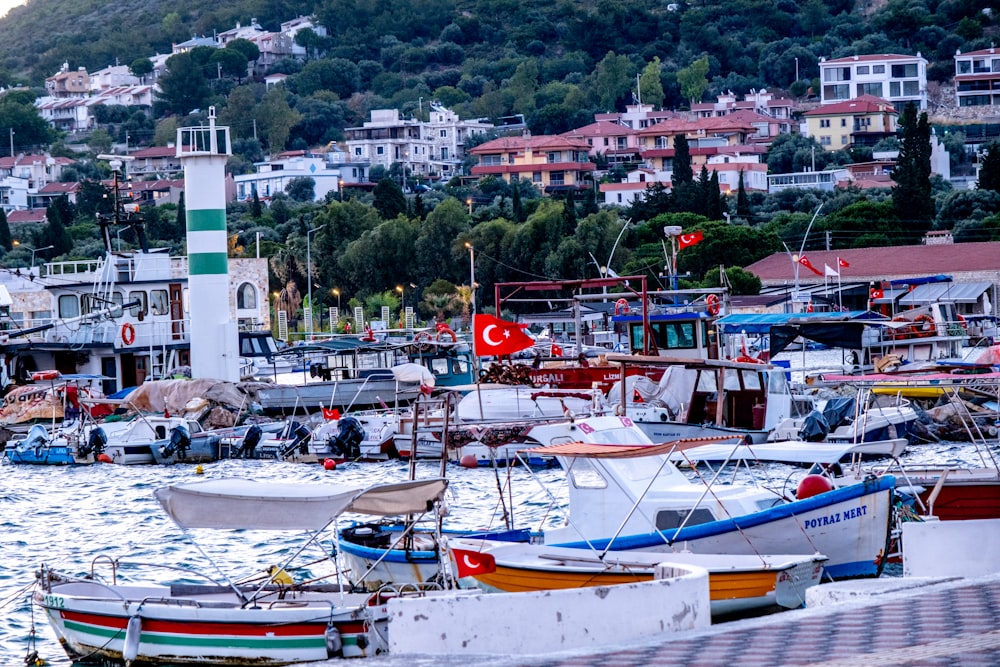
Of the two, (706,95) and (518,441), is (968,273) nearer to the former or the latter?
(518,441)

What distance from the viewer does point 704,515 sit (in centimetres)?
1744

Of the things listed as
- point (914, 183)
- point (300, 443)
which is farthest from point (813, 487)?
point (914, 183)

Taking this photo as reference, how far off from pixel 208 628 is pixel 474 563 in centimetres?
262

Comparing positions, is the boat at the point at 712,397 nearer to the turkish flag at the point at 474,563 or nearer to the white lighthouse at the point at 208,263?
the turkish flag at the point at 474,563

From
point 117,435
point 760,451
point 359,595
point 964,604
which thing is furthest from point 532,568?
point 117,435

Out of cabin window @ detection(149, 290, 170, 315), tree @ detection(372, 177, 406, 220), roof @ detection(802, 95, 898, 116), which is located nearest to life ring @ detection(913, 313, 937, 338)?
cabin window @ detection(149, 290, 170, 315)

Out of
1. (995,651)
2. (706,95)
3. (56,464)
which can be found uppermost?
(706,95)

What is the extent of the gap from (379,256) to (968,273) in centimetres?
3091

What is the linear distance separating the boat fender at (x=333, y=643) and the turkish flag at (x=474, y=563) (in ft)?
5.41

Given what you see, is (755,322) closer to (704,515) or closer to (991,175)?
(704,515)

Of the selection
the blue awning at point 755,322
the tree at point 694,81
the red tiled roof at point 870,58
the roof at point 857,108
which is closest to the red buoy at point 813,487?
the blue awning at point 755,322

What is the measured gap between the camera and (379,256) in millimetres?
85875

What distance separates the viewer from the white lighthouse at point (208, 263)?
1757 inches

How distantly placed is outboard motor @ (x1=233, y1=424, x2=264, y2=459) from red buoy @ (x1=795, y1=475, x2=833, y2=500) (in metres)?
19.8
